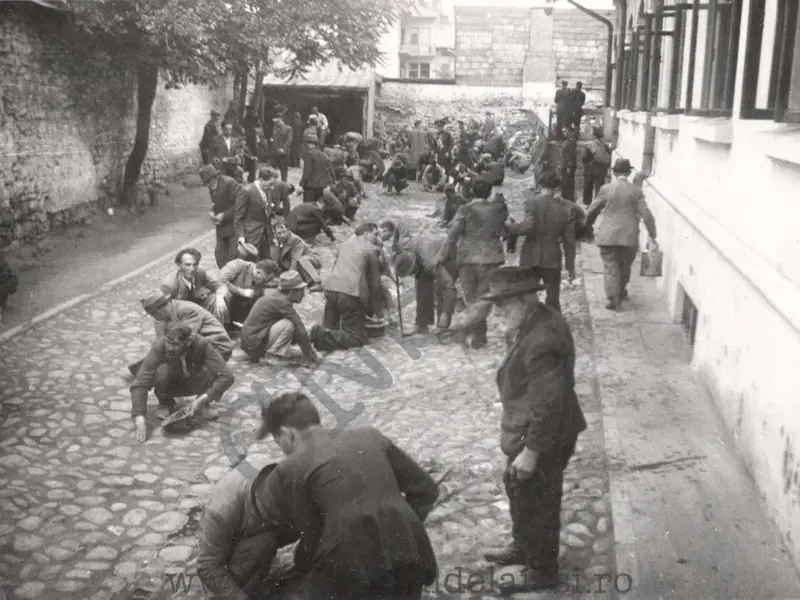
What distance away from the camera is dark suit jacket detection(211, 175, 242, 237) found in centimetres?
1191

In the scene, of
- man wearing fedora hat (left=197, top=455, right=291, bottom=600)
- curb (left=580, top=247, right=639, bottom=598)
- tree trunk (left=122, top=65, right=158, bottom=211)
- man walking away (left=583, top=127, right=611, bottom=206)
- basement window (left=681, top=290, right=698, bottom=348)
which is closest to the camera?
man wearing fedora hat (left=197, top=455, right=291, bottom=600)

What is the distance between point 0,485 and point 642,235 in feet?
29.4

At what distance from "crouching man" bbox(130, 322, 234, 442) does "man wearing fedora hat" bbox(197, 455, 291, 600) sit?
10.1 feet

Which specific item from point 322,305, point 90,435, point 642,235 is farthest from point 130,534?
point 642,235

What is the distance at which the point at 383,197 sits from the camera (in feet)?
71.9

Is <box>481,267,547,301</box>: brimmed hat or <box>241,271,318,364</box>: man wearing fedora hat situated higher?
<box>481,267,547,301</box>: brimmed hat

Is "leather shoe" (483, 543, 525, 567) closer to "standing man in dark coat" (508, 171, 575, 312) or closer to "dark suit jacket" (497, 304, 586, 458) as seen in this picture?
"dark suit jacket" (497, 304, 586, 458)

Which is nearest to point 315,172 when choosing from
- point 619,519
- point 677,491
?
point 677,491

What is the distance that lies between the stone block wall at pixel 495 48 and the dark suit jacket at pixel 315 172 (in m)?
20.6

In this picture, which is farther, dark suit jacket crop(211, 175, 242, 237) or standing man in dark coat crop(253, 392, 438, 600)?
dark suit jacket crop(211, 175, 242, 237)

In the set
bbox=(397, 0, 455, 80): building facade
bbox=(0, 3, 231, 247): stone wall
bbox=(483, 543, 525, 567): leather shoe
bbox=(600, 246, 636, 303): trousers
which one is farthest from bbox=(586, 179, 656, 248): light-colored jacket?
bbox=(397, 0, 455, 80): building facade

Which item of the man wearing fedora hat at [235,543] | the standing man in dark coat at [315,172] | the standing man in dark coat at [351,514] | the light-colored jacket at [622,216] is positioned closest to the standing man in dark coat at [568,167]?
the standing man in dark coat at [315,172]

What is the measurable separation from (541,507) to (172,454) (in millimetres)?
3490

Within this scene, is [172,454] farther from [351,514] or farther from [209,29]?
[209,29]
